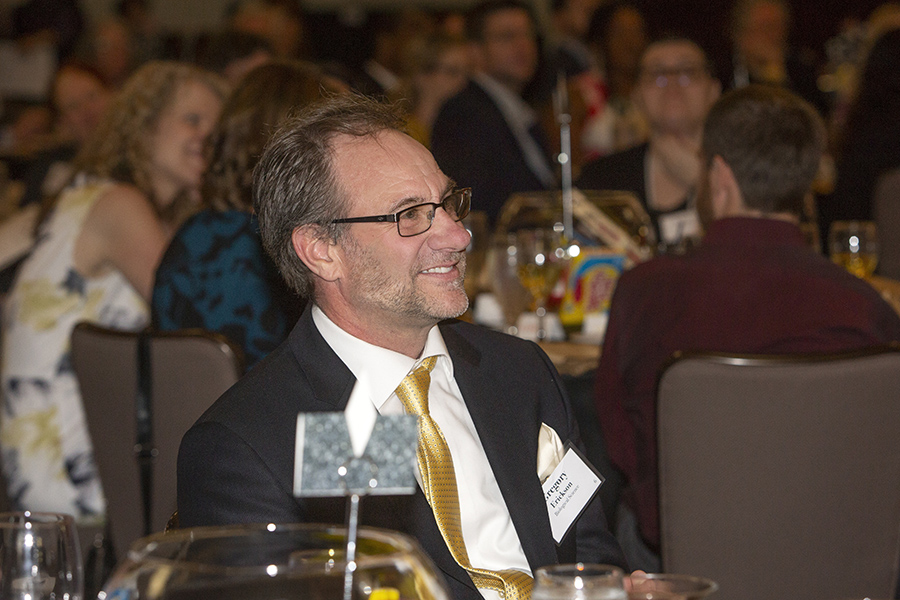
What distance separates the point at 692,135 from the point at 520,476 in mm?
2823

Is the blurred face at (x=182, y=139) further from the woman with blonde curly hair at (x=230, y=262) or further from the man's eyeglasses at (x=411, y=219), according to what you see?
the man's eyeglasses at (x=411, y=219)

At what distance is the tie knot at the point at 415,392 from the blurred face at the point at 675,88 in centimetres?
280

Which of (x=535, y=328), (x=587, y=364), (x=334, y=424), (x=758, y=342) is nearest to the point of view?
(x=334, y=424)

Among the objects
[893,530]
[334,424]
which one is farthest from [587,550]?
[334,424]

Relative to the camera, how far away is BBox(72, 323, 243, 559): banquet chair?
2281mm

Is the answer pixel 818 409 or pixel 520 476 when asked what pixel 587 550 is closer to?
pixel 520 476

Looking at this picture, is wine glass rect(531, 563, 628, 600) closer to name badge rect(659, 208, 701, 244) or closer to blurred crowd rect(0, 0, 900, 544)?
blurred crowd rect(0, 0, 900, 544)

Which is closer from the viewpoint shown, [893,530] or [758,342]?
[893,530]

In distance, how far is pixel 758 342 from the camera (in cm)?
227

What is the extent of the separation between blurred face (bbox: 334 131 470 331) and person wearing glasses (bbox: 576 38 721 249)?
2.56 meters

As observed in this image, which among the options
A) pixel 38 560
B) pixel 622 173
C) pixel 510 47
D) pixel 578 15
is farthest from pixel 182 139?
pixel 578 15

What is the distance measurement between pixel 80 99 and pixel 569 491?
505 cm

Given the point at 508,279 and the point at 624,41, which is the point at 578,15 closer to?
the point at 624,41

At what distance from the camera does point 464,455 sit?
1.53 meters
